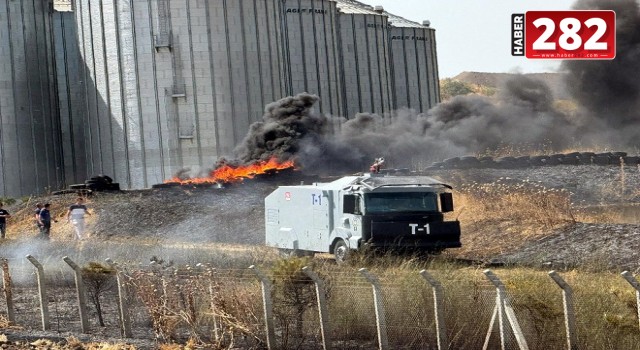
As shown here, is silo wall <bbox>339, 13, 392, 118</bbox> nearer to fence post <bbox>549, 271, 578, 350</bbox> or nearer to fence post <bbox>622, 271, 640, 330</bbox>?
fence post <bbox>549, 271, 578, 350</bbox>

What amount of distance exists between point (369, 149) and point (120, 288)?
126 feet

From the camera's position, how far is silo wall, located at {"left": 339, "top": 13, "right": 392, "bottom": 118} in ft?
234

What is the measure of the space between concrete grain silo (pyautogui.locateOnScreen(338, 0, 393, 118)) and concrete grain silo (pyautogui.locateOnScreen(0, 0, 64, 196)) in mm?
16658

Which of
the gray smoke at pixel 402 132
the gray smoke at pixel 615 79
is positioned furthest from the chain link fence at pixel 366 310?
the gray smoke at pixel 615 79

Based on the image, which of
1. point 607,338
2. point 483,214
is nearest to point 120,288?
point 607,338

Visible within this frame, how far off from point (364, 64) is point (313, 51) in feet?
22.1

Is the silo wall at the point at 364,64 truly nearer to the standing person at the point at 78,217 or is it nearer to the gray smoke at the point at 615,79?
the gray smoke at the point at 615,79

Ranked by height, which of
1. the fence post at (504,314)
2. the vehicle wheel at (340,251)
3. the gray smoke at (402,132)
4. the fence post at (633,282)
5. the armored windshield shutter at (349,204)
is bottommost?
the vehicle wheel at (340,251)

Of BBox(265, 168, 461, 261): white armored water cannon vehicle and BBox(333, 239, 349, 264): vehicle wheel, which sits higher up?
BBox(265, 168, 461, 261): white armored water cannon vehicle

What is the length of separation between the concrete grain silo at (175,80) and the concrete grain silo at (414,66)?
19.5 m

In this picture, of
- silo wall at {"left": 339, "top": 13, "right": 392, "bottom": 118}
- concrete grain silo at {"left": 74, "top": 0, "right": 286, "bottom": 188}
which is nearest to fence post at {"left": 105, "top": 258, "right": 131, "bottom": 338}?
concrete grain silo at {"left": 74, "top": 0, "right": 286, "bottom": 188}

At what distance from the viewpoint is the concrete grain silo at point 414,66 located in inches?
3066

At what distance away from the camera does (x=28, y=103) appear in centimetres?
6184

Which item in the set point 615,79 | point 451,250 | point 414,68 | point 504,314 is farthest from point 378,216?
point 414,68
